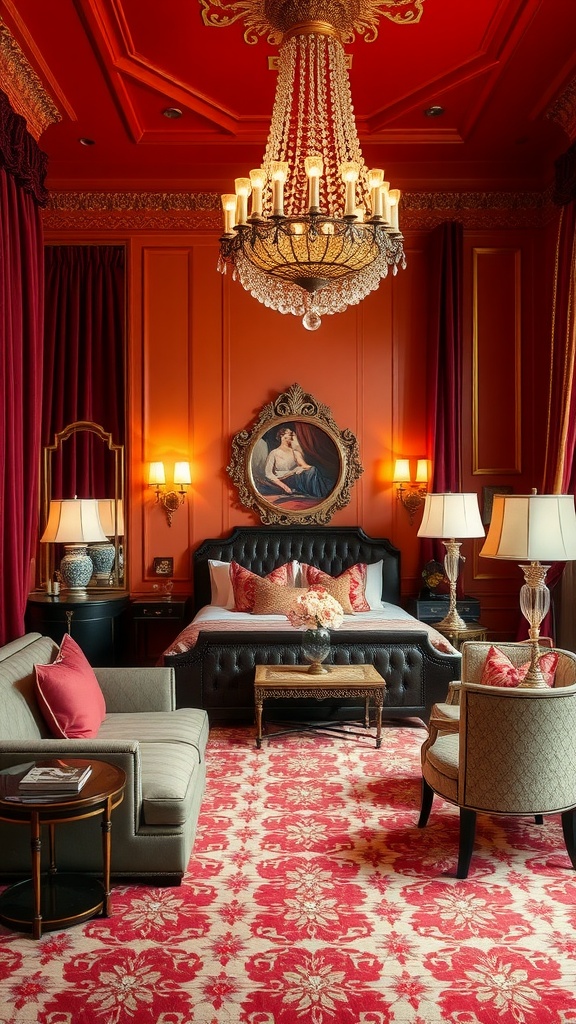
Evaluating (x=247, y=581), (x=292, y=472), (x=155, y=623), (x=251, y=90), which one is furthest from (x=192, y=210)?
(x=155, y=623)

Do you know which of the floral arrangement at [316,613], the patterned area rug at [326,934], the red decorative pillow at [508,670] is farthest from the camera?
the floral arrangement at [316,613]

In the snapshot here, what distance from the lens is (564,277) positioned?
5992 millimetres

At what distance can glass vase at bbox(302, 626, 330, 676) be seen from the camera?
5.00 m

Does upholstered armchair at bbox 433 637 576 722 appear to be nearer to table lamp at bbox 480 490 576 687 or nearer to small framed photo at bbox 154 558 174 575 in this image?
table lamp at bbox 480 490 576 687

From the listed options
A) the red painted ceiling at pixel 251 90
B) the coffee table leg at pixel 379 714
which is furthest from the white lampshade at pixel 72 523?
the red painted ceiling at pixel 251 90

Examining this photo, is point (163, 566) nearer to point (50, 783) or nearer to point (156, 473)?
point (156, 473)

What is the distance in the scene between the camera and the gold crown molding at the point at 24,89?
15.9ft

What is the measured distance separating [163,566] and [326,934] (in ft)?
14.4

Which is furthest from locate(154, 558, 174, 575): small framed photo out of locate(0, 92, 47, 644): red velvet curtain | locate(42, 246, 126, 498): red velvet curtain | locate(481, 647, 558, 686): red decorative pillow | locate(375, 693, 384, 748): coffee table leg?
locate(481, 647, 558, 686): red decorative pillow

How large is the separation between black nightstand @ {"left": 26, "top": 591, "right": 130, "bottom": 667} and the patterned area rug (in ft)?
7.76

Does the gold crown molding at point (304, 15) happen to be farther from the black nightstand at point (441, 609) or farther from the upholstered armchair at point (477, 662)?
the black nightstand at point (441, 609)

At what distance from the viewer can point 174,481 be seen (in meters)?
6.88

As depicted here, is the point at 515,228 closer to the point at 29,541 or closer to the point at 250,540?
the point at 250,540

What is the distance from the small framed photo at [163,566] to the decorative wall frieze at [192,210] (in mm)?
2745
